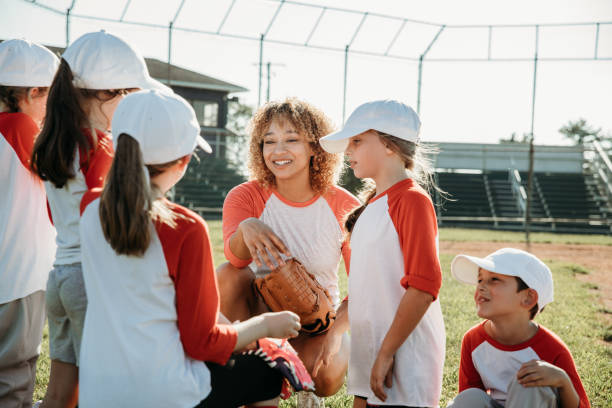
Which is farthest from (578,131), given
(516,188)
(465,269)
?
(465,269)

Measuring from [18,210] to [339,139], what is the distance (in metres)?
1.42

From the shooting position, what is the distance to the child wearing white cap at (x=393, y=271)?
7.02ft

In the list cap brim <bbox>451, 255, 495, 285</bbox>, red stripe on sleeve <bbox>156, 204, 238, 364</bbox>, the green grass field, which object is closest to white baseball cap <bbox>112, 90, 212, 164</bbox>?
red stripe on sleeve <bbox>156, 204, 238, 364</bbox>

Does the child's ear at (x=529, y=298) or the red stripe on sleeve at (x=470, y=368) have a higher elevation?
the child's ear at (x=529, y=298)

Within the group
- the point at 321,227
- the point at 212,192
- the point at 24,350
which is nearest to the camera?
the point at 24,350

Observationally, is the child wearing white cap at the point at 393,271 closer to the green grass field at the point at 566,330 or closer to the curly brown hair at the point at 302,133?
the curly brown hair at the point at 302,133

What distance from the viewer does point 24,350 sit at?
2467 millimetres

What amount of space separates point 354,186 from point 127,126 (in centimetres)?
1617

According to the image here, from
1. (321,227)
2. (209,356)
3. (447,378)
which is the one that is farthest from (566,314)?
(209,356)

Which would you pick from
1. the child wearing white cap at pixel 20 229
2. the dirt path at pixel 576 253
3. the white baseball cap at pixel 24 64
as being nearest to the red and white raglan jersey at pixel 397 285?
the child wearing white cap at pixel 20 229

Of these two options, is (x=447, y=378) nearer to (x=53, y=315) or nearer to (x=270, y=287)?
(x=270, y=287)

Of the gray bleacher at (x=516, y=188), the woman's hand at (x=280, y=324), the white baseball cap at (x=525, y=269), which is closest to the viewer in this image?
the woman's hand at (x=280, y=324)

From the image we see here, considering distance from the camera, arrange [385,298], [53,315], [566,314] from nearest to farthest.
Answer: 1. [53,315]
2. [385,298]
3. [566,314]

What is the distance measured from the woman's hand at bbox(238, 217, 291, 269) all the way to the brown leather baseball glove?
0.31 ft
